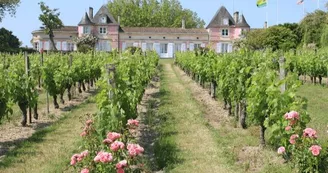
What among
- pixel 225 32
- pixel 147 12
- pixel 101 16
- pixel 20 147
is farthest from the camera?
pixel 147 12

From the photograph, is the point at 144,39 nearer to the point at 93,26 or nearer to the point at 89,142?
the point at 93,26

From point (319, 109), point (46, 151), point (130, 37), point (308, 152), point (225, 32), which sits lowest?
point (46, 151)

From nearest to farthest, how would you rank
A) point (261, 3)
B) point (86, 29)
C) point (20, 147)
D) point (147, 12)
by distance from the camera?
point (20, 147) < point (261, 3) < point (86, 29) < point (147, 12)

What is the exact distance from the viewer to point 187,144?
301 inches

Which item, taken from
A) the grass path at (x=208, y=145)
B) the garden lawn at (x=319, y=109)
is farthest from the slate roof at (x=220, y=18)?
the grass path at (x=208, y=145)

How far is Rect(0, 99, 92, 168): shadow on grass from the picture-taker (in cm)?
664

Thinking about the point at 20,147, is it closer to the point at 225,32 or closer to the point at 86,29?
the point at 86,29

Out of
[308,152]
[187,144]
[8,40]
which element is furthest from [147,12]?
[308,152]

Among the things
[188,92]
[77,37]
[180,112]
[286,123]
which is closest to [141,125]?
[180,112]

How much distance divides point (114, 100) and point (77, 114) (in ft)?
15.4

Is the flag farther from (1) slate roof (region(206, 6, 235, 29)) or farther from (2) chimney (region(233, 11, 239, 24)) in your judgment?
(2) chimney (region(233, 11, 239, 24))

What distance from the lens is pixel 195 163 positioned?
21.2 feet

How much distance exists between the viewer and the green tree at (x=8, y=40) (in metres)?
42.4

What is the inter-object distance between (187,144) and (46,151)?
2305mm
